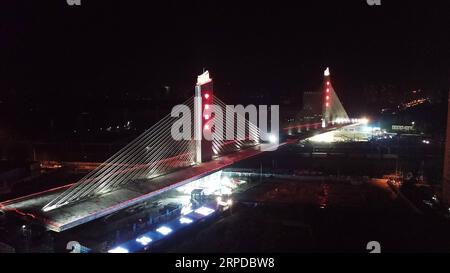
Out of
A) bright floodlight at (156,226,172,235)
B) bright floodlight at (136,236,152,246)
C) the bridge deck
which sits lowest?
bright floodlight at (136,236,152,246)

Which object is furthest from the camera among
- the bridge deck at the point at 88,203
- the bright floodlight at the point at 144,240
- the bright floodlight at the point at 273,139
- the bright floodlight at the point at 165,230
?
the bright floodlight at the point at 273,139

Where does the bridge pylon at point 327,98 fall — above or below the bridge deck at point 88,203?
above

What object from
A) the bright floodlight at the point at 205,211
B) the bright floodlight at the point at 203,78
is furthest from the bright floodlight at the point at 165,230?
the bright floodlight at the point at 203,78

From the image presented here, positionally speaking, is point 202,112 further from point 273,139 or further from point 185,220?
point 273,139

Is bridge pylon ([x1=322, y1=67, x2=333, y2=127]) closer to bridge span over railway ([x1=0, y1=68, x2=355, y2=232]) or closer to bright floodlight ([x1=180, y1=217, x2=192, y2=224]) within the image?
bridge span over railway ([x1=0, y1=68, x2=355, y2=232])

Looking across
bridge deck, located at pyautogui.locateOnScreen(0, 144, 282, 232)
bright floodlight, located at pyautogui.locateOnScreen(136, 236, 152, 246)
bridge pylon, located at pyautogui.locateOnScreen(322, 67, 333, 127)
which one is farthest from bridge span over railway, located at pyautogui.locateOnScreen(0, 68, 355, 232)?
bridge pylon, located at pyautogui.locateOnScreen(322, 67, 333, 127)

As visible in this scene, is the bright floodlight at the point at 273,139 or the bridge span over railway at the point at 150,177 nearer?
the bridge span over railway at the point at 150,177

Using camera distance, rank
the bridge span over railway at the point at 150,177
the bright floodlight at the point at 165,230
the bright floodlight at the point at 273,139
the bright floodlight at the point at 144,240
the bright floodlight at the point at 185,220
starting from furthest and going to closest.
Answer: the bright floodlight at the point at 273,139 → the bright floodlight at the point at 185,220 → the bright floodlight at the point at 165,230 → the bright floodlight at the point at 144,240 → the bridge span over railway at the point at 150,177

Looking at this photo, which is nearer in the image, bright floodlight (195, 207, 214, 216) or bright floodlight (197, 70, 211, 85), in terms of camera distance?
bright floodlight (195, 207, 214, 216)

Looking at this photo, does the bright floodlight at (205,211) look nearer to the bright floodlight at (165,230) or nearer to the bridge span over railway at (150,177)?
the bridge span over railway at (150,177)
